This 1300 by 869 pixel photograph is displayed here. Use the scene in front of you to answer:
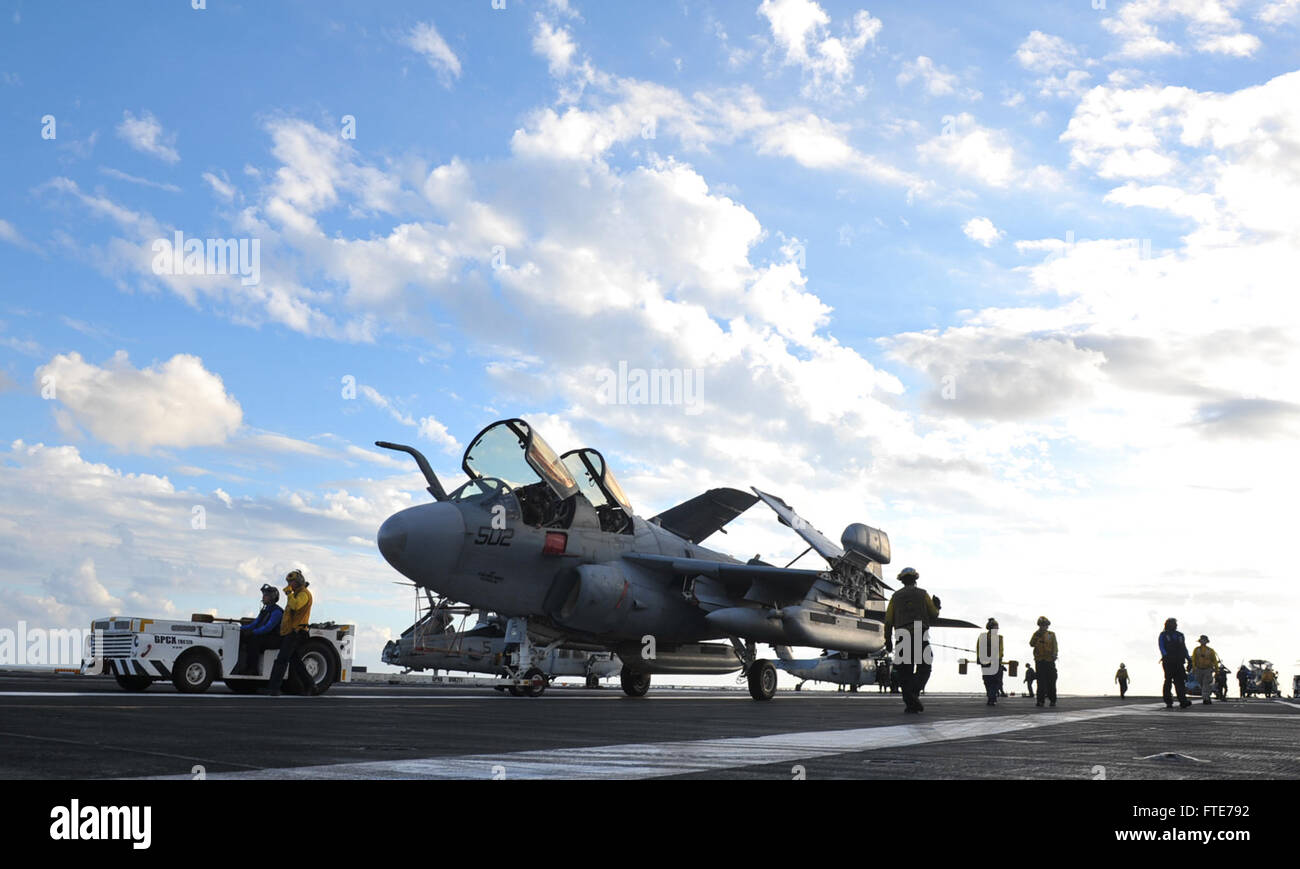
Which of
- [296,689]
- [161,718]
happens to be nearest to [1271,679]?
[296,689]

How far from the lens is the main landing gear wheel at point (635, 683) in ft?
65.2

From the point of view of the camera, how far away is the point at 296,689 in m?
15.0

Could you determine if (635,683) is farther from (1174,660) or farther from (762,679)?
(1174,660)

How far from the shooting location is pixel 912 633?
44.5 ft

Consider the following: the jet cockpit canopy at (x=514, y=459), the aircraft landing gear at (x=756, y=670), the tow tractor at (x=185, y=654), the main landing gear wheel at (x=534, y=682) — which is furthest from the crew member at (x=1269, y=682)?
the tow tractor at (x=185, y=654)

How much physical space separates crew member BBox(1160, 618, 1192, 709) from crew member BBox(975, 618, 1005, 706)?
11.3 feet

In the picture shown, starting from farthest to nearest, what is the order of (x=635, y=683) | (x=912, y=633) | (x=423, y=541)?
(x=635, y=683), (x=423, y=541), (x=912, y=633)

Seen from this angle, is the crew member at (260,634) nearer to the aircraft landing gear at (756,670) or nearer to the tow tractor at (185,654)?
the tow tractor at (185,654)

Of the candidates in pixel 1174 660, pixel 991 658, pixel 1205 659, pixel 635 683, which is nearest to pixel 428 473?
pixel 635 683

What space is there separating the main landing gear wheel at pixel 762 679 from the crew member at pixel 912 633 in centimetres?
576

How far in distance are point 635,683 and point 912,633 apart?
7689 mm

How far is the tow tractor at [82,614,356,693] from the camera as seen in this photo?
14602mm

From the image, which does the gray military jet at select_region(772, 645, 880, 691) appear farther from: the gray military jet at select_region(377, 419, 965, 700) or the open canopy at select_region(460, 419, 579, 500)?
the open canopy at select_region(460, 419, 579, 500)

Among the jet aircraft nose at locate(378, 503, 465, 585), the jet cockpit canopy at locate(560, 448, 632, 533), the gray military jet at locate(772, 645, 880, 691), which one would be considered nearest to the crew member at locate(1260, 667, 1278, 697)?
the gray military jet at locate(772, 645, 880, 691)
